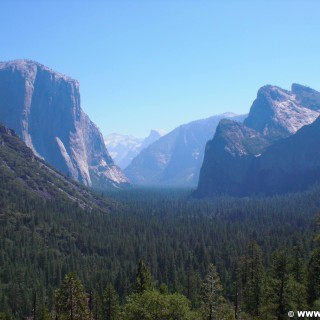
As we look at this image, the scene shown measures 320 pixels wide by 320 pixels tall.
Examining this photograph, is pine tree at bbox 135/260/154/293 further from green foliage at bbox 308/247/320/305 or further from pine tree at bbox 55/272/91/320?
green foliage at bbox 308/247/320/305

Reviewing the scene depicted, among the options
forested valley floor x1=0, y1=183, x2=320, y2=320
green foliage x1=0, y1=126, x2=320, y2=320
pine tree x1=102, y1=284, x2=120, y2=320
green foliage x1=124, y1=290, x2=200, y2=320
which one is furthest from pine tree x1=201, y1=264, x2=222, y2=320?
pine tree x1=102, y1=284, x2=120, y2=320

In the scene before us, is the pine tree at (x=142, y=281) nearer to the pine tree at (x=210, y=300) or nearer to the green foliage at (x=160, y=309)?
the green foliage at (x=160, y=309)

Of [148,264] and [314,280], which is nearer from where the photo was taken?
[314,280]

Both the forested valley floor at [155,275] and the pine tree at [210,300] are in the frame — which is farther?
the forested valley floor at [155,275]

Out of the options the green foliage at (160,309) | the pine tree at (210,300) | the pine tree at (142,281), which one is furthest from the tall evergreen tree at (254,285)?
the green foliage at (160,309)

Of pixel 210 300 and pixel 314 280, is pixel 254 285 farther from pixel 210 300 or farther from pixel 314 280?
pixel 210 300

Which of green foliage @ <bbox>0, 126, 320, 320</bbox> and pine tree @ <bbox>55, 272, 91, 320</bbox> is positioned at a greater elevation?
pine tree @ <bbox>55, 272, 91, 320</bbox>

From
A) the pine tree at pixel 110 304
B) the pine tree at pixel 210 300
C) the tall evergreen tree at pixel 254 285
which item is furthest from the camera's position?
the tall evergreen tree at pixel 254 285

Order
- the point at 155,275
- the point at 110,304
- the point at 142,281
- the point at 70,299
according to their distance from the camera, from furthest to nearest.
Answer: the point at 155,275, the point at 110,304, the point at 142,281, the point at 70,299

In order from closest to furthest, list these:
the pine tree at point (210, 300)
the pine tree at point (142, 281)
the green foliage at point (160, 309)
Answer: the green foliage at point (160, 309) < the pine tree at point (210, 300) < the pine tree at point (142, 281)

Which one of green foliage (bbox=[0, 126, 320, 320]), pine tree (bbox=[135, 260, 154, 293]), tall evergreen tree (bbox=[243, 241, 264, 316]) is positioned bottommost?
green foliage (bbox=[0, 126, 320, 320])

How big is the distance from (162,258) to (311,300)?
9078 cm

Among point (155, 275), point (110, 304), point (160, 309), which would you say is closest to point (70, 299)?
point (110, 304)

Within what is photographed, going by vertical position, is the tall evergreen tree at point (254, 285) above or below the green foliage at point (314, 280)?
below
